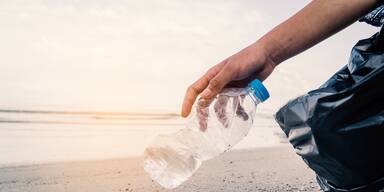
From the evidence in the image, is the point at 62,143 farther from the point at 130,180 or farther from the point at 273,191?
the point at 273,191

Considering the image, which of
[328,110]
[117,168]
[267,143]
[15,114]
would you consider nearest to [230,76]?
[328,110]

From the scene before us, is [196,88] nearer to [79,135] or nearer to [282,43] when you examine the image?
[282,43]

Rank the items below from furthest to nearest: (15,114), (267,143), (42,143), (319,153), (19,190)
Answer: (15,114) < (267,143) < (42,143) < (19,190) < (319,153)

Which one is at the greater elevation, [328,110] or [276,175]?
[328,110]

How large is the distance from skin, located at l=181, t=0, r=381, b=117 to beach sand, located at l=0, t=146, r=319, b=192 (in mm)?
3077

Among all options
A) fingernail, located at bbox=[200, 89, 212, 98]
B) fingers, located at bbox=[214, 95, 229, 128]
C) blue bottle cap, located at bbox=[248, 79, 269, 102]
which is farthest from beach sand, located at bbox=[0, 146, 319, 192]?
fingernail, located at bbox=[200, 89, 212, 98]

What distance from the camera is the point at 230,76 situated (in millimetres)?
Result: 1820

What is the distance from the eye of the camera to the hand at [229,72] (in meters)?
1.81

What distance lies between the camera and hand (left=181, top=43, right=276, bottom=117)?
1.81 m

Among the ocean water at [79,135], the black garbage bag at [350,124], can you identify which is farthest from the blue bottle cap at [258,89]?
the ocean water at [79,135]

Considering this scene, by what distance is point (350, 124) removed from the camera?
1677 mm

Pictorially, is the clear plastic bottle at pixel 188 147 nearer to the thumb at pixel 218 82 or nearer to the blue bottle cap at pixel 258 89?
the blue bottle cap at pixel 258 89

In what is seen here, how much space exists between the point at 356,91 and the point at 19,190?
4.20 meters

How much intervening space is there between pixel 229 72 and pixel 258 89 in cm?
22
